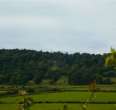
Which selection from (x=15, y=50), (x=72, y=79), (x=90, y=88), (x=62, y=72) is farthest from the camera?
(x=15, y=50)

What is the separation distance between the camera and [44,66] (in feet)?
368

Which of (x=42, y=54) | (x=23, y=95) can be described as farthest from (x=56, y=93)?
(x=42, y=54)

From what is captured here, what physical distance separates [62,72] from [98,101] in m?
43.9

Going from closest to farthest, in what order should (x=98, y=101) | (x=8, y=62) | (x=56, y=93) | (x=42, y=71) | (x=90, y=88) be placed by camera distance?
1. (x=90, y=88)
2. (x=98, y=101)
3. (x=56, y=93)
4. (x=42, y=71)
5. (x=8, y=62)

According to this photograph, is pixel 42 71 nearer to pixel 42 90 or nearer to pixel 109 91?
pixel 42 90

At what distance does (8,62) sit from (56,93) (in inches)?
1871

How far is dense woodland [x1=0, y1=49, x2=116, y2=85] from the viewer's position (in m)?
85.1

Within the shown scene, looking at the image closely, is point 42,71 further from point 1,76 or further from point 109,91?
point 109,91

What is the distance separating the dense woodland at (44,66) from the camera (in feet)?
279

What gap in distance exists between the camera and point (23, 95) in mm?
5793

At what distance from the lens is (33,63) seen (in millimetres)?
120500

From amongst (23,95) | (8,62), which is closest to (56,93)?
(8,62)

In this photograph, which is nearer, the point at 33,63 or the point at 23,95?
the point at 23,95

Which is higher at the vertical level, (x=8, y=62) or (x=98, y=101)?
(x=8, y=62)
